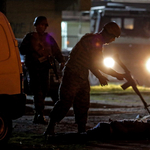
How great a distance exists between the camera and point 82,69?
700cm

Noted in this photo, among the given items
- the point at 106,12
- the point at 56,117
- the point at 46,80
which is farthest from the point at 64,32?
the point at 56,117

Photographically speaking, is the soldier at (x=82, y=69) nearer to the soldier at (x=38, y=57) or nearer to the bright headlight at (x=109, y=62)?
the soldier at (x=38, y=57)

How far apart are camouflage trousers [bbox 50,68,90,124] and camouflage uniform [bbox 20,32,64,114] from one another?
1759mm

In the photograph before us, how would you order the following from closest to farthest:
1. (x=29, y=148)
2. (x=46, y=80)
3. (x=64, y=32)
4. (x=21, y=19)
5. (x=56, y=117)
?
(x=29, y=148) → (x=56, y=117) → (x=46, y=80) → (x=21, y=19) → (x=64, y=32)

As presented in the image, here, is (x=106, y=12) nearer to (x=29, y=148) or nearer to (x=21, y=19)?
(x=21, y=19)

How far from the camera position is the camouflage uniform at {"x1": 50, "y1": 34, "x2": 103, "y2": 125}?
6.86 metres

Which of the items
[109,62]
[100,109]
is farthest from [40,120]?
[109,62]

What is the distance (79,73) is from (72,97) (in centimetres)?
37

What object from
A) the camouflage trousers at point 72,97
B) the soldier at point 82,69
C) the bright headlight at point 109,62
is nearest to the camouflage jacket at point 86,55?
the soldier at point 82,69

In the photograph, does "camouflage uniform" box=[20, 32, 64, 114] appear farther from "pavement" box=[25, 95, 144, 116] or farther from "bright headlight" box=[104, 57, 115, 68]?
"bright headlight" box=[104, 57, 115, 68]

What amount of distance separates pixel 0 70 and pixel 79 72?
1.20 meters

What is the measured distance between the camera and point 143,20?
1778 centimetres

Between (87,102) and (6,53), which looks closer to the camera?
(6,53)

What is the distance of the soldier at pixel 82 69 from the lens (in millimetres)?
6855
